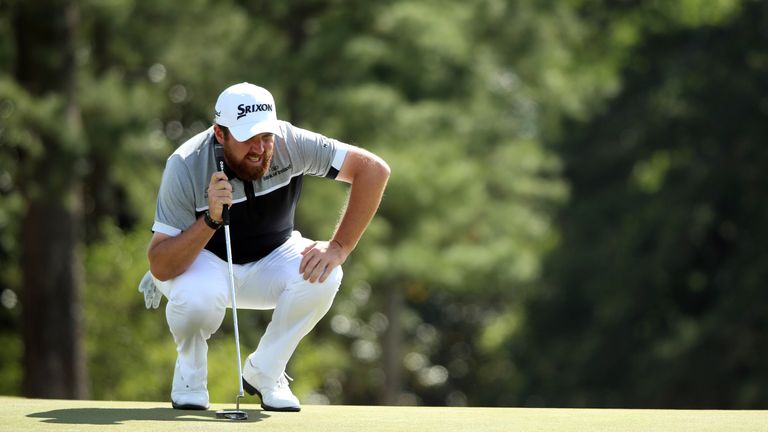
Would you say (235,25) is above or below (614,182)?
above

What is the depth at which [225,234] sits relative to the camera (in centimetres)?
584

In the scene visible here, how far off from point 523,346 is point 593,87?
22.7 feet

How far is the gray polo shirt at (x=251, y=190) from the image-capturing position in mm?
5672

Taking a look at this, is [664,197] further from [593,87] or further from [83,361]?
[83,361]

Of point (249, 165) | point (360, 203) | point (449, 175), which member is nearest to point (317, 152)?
point (360, 203)

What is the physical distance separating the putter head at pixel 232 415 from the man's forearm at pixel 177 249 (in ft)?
1.93

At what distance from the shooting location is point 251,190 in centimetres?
587

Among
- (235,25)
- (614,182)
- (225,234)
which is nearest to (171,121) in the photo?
(235,25)

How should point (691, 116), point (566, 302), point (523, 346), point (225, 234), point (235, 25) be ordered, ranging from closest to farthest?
point (225, 234)
point (235, 25)
point (691, 116)
point (566, 302)
point (523, 346)

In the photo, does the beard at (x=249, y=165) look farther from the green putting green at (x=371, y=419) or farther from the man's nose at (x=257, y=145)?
the green putting green at (x=371, y=419)

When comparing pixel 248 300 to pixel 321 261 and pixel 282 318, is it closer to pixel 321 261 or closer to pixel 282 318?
pixel 282 318

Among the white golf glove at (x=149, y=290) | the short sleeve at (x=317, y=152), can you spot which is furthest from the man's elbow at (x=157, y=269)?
the short sleeve at (x=317, y=152)

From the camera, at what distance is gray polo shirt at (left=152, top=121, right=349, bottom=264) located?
18.6 feet

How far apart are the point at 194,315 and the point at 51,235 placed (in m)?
9.27
